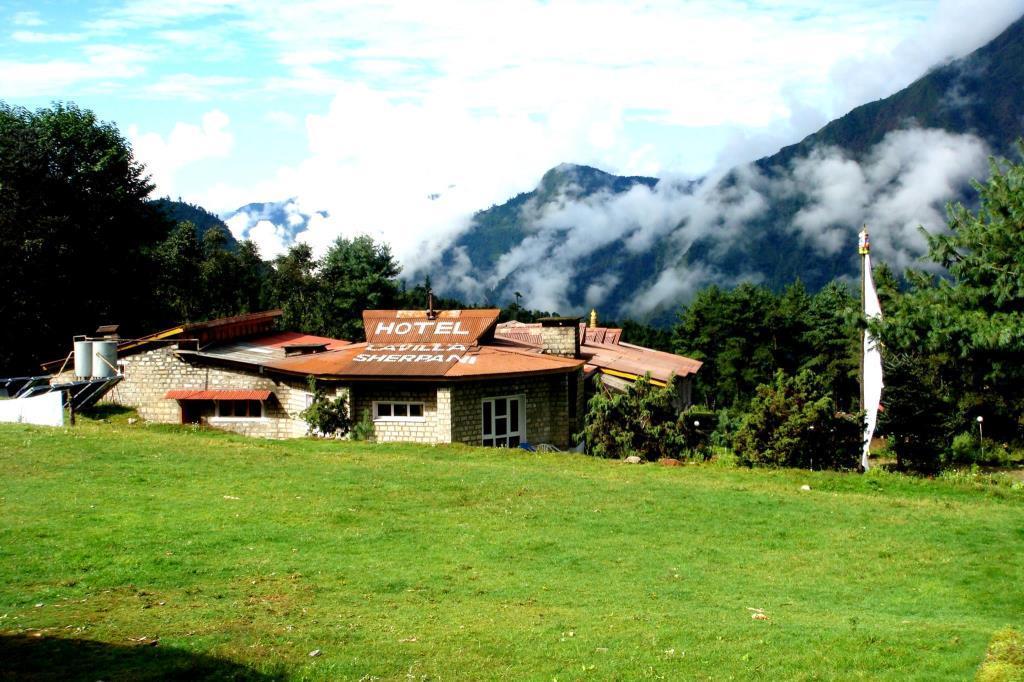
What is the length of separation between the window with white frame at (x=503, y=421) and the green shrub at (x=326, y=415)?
4.49 m

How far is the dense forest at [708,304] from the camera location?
2795cm

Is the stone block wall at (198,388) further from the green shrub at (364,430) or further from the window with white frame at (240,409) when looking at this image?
the green shrub at (364,430)

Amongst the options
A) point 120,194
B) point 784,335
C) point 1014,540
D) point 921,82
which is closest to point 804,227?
point 921,82

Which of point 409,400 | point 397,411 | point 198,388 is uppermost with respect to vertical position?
point 198,388

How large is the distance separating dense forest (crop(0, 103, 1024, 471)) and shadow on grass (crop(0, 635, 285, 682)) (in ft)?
65.1

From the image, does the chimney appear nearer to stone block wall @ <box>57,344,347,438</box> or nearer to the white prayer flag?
stone block wall @ <box>57,344,347,438</box>

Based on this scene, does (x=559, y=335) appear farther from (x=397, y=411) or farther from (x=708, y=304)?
(x=708, y=304)

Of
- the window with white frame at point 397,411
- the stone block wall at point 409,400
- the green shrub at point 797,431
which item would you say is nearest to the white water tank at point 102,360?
the stone block wall at point 409,400

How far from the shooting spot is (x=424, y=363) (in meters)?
30.3

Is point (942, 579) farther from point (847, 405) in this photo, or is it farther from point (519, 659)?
point (847, 405)

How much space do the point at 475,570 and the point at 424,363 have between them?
16.5 meters

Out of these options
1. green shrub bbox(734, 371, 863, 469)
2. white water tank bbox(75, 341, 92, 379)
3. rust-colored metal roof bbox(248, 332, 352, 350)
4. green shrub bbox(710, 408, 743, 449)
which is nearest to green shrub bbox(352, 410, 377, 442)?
rust-colored metal roof bbox(248, 332, 352, 350)

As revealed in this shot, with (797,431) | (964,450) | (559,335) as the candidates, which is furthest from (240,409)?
(964,450)

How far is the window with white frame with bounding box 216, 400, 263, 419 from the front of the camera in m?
32.7
